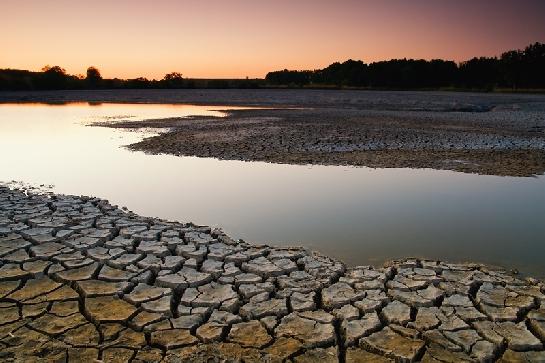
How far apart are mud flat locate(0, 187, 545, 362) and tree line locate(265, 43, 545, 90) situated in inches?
2202

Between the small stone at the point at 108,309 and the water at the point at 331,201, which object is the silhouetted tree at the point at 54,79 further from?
the small stone at the point at 108,309

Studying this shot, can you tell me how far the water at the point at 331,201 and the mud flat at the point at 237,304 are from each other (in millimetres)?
688

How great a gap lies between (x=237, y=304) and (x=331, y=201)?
3537 mm

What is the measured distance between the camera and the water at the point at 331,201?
16.1 feet

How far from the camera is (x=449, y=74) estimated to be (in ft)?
213

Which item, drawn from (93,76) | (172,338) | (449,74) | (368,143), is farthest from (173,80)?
(172,338)

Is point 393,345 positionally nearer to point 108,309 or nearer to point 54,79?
point 108,309

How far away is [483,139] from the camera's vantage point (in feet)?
42.0

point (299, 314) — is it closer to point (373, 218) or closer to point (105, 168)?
point (373, 218)

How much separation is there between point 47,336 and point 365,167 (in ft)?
23.0

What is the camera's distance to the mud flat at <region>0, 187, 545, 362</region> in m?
2.81

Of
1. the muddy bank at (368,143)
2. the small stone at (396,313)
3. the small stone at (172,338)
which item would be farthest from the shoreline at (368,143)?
the small stone at (172,338)

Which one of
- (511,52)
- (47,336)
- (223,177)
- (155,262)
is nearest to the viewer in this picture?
(47,336)

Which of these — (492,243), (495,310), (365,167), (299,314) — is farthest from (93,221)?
(365,167)
